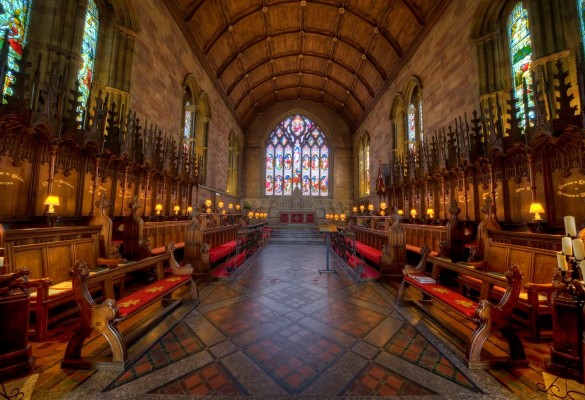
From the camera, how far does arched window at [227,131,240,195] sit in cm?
1845

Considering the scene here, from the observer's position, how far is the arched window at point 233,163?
18453 mm

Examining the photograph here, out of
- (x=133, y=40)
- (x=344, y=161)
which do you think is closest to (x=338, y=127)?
(x=344, y=161)

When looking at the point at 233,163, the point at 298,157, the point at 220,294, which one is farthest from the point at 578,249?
the point at 298,157

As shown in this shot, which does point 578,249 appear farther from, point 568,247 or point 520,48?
point 520,48

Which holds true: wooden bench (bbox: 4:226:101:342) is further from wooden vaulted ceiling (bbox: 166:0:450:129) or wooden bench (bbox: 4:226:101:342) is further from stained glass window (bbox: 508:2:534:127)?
stained glass window (bbox: 508:2:534:127)

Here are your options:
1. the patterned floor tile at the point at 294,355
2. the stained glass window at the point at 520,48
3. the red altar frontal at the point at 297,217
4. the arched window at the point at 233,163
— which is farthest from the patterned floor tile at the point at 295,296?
the arched window at the point at 233,163

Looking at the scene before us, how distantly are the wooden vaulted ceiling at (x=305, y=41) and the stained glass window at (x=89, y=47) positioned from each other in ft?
10.2

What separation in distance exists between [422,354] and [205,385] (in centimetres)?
207

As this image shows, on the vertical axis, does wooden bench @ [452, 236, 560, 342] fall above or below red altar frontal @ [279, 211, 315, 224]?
below

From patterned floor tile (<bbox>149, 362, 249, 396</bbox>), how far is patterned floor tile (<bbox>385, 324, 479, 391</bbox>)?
158cm

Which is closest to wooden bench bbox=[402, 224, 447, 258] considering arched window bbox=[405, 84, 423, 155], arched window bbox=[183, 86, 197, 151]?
arched window bbox=[405, 84, 423, 155]

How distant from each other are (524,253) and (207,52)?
14090mm

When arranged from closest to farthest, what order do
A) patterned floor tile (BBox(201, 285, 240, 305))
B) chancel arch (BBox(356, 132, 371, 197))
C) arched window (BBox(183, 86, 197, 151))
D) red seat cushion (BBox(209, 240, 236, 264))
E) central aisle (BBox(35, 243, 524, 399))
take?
central aisle (BBox(35, 243, 524, 399))
patterned floor tile (BBox(201, 285, 240, 305))
red seat cushion (BBox(209, 240, 236, 264))
arched window (BBox(183, 86, 197, 151))
chancel arch (BBox(356, 132, 371, 197))

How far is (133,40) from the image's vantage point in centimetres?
765
